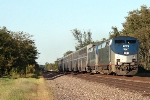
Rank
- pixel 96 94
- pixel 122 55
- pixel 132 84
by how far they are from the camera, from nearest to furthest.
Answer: pixel 96 94 → pixel 132 84 → pixel 122 55

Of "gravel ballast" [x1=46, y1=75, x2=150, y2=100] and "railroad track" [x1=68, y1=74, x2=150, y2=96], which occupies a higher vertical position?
"railroad track" [x1=68, y1=74, x2=150, y2=96]

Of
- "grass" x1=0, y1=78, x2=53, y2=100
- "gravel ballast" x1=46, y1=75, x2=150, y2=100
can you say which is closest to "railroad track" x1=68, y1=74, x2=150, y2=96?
"gravel ballast" x1=46, y1=75, x2=150, y2=100

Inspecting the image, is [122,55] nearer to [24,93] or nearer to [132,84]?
[132,84]

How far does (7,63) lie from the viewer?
1586 inches

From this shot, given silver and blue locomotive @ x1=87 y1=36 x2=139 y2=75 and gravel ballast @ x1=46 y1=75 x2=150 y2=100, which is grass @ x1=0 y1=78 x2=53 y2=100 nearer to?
gravel ballast @ x1=46 y1=75 x2=150 y2=100

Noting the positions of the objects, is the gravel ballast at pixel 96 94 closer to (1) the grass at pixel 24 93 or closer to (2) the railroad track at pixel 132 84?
(1) the grass at pixel 24 93

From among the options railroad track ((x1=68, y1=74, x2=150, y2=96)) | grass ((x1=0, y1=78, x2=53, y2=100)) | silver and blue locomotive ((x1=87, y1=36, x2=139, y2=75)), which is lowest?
grass ((x1=0, y1=78, x2=53, y2=100))

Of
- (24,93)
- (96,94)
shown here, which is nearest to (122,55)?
(96,94)

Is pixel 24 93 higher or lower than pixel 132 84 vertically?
lower

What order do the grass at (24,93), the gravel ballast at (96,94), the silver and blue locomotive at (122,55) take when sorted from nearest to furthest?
the gravel ballast at (96,94)
the grass at (24,93)
the silver and blue locomotive at (122,55)

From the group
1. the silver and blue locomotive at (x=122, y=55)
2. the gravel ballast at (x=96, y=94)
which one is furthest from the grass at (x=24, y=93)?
A: the silver and blue locomotive at (x=122, y=55)

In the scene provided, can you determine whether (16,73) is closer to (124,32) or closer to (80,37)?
(124,32)

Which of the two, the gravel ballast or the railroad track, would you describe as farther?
the railroad track

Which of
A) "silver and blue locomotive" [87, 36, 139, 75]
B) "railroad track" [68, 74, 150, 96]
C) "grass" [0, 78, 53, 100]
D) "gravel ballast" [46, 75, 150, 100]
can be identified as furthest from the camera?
"silver and blue locomotive" [87, 36, 139, 75]
